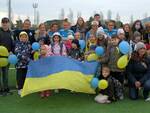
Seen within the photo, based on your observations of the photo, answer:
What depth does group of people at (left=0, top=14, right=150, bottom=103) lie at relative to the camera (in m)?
8.70

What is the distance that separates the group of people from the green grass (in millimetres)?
277

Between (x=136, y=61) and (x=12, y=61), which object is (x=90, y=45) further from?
(x=12, y=61)

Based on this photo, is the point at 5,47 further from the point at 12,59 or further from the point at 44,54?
the point at 44,54

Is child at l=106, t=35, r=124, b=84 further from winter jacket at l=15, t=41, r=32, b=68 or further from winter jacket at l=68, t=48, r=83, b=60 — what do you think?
winter jacket at l=15, t=41, r=32, b=68

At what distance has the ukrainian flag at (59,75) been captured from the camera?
8.31m

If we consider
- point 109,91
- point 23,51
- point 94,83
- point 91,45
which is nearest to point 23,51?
point 23,51

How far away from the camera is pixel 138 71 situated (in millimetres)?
8828

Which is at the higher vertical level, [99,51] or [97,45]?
[97,45]

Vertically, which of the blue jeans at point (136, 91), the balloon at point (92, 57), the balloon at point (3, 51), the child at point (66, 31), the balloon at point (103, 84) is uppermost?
the child at point (66, 31)

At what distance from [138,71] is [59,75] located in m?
1.89

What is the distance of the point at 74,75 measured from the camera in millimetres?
8547

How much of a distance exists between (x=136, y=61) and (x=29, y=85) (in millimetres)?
2559

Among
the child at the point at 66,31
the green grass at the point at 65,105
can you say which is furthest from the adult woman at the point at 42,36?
the green grass at the point at 65,105

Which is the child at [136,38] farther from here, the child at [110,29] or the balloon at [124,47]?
the balloon at [124,47]
